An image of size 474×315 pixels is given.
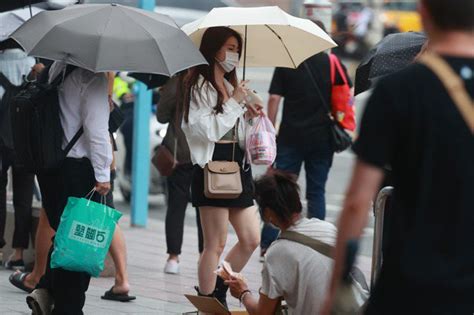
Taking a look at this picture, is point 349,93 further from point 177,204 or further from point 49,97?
point 49,97

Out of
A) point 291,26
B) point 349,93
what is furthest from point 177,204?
point 291,26

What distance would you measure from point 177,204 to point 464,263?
583 centimetres

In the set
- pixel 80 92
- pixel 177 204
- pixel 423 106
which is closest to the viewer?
pixel 423 106

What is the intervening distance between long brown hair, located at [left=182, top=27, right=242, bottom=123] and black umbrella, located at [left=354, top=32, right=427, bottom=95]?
0.81 m

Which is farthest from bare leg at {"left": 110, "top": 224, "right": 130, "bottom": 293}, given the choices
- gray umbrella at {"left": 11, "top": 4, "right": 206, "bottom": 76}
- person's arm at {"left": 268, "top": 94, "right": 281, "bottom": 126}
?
person's arm at {"left": 268, "top": 94, "right": 281, "bottom": 126}

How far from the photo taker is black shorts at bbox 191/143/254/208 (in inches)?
274

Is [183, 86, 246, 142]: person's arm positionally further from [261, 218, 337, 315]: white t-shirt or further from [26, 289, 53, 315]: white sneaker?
[261, 218, 337, 315]: white t-shirt

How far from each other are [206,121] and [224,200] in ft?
1.51

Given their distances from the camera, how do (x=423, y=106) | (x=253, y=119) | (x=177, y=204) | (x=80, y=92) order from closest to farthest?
1. (x=423, y=106)
2. (x=80, y=92)
3. (x=253, y=119)
4. (x=177, y=204)

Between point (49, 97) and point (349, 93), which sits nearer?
point (49, 97)

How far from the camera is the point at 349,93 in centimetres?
951

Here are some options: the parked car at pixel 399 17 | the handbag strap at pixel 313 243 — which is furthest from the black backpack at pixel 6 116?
the parked car at pixel 399 17

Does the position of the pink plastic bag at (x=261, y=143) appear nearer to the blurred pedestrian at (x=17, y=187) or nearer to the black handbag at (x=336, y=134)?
the blurred pedestrian at (x=17, y=187)

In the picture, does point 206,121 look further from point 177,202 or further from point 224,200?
point 177,202
